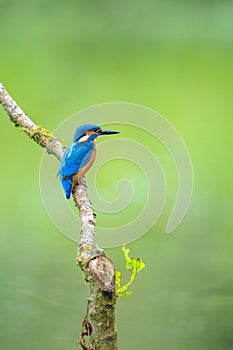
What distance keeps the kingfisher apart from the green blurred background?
64.1 inches

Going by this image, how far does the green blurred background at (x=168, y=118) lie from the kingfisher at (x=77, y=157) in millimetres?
1629

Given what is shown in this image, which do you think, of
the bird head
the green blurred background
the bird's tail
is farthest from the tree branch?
the green blurred background

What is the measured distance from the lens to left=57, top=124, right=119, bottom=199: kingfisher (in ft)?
6.98

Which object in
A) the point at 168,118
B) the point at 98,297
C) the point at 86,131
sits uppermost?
the point at 168,118

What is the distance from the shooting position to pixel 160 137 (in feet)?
15.1

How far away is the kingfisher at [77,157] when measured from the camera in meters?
2.13

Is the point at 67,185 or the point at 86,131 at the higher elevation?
the point at 86,131

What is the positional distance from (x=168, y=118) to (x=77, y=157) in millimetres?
2925

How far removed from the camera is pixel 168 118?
16.4 ft

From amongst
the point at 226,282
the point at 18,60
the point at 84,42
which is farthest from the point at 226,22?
the point at 226,282

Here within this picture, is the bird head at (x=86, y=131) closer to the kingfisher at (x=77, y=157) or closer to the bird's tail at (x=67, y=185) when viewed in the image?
the kingfisher at (x=77, y=157)

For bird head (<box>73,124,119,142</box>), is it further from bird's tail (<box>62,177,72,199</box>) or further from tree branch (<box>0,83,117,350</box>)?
tree branch (<box>0,83,117,350</box>)

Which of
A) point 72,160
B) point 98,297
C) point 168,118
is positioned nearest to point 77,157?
point 72,160

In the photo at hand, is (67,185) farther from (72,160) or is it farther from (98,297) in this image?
(98,297)
